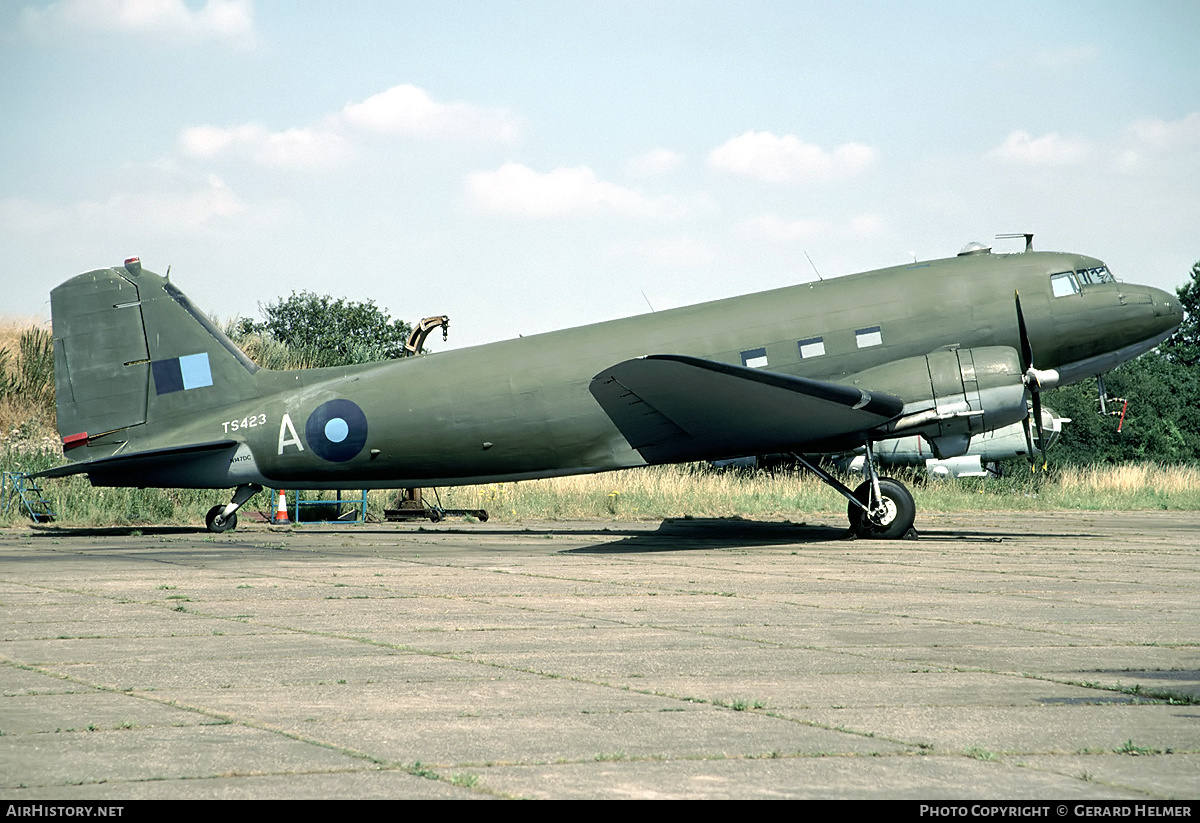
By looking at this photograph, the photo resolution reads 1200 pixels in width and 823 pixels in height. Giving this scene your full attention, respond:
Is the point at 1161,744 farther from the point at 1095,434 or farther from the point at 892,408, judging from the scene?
the point at 1095,434

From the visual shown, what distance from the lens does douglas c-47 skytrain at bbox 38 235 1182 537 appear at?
19797 millimetres

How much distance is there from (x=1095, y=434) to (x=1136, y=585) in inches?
1613

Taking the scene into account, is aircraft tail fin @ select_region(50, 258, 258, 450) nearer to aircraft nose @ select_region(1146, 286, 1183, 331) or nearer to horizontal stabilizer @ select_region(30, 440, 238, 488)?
horizontal stabilizer @ select_region(30, 440, 238, 488)

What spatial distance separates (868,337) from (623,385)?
5147 millimetres

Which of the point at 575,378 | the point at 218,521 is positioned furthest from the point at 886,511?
the point at 218,521

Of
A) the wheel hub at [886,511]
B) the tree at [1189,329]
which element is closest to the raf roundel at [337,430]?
the wheel hub at [886,511]

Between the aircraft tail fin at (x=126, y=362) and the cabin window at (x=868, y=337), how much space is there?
43.0 ft

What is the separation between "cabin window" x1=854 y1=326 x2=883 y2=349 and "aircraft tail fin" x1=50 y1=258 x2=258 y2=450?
1309 cm

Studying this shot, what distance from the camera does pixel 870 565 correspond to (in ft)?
53.0

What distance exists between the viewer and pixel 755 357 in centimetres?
2102

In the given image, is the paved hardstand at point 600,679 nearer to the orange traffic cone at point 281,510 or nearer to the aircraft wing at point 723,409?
the aircraft wing at point 723,409

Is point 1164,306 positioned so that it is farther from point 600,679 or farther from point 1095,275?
point 600,679

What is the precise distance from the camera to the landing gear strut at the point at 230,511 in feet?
76.0

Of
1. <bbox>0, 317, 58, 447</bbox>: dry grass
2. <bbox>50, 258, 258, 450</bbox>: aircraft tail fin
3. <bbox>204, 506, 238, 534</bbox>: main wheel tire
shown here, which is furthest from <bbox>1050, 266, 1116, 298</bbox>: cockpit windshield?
<bbox>0, 317, 58, 447</bbox>: dry grass
